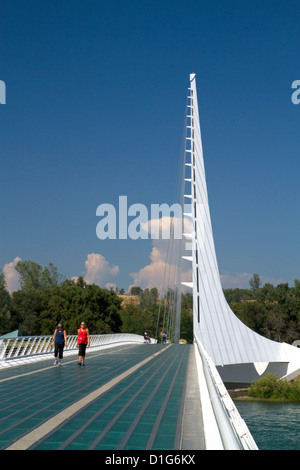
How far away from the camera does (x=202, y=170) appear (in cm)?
3306

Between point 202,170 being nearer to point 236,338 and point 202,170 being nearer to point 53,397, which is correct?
point 236,338

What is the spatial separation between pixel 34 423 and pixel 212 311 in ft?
76.3

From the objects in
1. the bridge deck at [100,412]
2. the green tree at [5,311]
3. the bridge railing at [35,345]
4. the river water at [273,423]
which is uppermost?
the green tree at [5,311]

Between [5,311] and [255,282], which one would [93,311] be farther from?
[255,282]

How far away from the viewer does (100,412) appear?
647 cm

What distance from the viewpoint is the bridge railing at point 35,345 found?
45.3ft

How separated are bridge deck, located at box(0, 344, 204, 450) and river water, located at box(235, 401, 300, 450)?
54.6ft

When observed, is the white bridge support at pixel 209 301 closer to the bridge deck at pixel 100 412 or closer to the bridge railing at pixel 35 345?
the bridge railing at pixel 35 345

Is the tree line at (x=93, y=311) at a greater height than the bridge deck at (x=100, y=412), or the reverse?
the tree line at (x=93, y=311)

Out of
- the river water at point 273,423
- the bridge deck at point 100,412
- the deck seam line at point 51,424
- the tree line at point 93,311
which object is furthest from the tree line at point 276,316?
the deck seam line at point 51,424

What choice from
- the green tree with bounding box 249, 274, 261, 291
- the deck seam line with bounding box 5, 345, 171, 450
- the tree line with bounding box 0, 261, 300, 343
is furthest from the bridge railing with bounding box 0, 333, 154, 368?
the green tree with bounding box 249, 274, 261, 291

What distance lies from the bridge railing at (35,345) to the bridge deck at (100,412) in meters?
2.67
